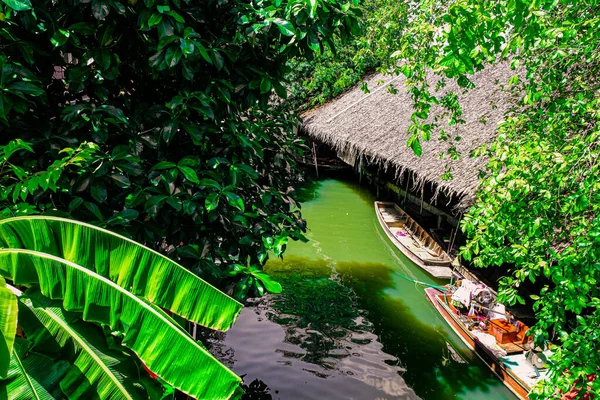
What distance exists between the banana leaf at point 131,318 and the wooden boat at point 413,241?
820cm

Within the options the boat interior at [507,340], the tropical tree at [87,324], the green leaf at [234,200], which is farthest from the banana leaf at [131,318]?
the boat interior at [507,340]

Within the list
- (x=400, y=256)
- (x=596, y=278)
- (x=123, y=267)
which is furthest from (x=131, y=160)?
(x=400, y=256)

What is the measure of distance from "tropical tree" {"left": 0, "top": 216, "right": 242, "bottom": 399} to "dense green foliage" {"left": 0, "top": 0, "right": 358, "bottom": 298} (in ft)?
1.49

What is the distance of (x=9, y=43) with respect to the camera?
2516 mm

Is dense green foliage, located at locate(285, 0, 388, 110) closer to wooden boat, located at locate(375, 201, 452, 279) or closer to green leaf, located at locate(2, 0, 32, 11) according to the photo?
wooden boat, located at locate(375, 201, 452, 279)

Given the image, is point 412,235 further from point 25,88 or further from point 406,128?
point 25,88

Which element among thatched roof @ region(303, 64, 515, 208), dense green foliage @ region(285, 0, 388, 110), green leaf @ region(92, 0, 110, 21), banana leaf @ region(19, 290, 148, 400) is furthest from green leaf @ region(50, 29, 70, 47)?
dense green foliage @ region(285, 0, 388, 110)

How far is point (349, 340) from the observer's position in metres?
7.27

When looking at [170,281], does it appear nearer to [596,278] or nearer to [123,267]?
[123,267]

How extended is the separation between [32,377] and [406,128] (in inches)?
399

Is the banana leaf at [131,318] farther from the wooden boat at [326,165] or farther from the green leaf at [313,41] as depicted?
the wooden boat at [326,165]

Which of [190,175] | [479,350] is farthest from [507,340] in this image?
[190,175]

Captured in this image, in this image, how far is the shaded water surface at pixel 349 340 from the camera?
6.25 m

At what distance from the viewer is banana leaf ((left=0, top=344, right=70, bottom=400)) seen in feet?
5.53
